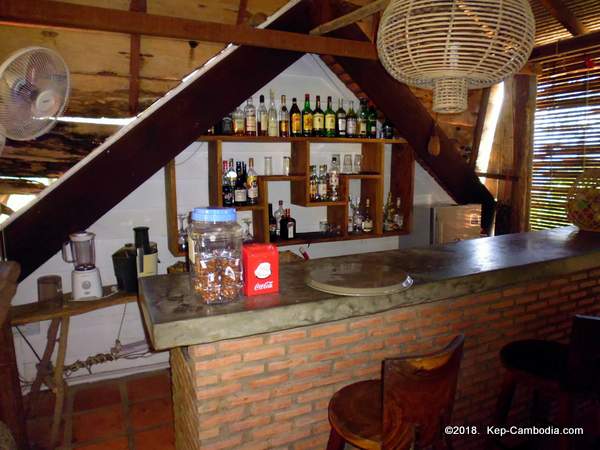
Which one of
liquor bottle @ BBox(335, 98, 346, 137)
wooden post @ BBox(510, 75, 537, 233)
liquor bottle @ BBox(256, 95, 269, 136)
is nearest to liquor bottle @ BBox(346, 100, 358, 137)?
liquor bottle @ BBox(335, 98, 346, 137)

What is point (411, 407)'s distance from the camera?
3.89ft

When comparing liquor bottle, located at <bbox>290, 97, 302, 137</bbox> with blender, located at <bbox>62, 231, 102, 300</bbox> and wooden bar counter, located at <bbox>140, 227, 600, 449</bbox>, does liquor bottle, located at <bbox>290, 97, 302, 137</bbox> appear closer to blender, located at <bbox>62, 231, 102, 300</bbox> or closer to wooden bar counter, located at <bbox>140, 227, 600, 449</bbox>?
wooden bar counter, located at <bbox>140, 227, 600, 449</bbox>

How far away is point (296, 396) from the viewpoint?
5.23 ft

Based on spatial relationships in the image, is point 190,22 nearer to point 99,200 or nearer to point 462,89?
→ point 99,200

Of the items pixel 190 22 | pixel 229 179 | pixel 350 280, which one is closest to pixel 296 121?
pixel 229 179

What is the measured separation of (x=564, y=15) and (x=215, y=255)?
3.43m

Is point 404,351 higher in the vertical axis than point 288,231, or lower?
lower

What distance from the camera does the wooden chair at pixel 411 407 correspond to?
1.14 m

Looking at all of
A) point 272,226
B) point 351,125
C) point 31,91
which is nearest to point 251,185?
point 272,226

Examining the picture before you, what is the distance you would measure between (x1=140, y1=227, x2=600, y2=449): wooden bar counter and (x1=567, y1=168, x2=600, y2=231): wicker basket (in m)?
0.37

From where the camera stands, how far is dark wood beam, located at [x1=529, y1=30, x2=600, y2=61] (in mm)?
3201

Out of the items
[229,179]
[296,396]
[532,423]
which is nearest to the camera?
[296,396]

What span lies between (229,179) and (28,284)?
156 centimetres

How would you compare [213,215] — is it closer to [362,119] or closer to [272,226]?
[272,226]
